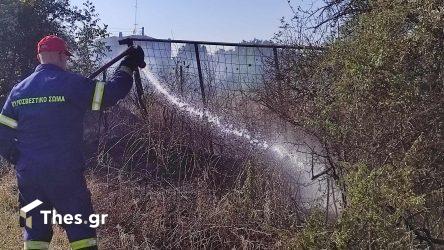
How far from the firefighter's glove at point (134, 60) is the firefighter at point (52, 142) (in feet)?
0.54

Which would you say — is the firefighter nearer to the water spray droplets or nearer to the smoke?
the smoke

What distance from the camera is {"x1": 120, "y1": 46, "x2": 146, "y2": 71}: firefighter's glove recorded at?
3.94 m

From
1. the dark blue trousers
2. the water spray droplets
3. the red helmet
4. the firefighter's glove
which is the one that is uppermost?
the red helmet

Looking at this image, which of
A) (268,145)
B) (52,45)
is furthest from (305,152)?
(52,45)

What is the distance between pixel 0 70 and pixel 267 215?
4.92m

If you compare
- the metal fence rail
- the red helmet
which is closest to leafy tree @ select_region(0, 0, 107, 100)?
the metal fence rail

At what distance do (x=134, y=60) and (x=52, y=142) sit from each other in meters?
0.87

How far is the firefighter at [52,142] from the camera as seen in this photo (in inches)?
140

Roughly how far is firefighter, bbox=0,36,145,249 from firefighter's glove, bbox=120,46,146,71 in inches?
6.5

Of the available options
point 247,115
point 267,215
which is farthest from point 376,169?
point 247,115

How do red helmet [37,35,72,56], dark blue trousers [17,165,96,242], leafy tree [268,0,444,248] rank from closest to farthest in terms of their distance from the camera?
1. leafy tree [268,0,444,248]
2. dark blue trousers [17,165,96,242]
3. red helmet [37,35,72,56]

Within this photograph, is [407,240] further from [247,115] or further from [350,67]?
[247,115]

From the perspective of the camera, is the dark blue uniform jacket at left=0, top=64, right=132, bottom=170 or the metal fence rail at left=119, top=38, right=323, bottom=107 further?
the metal fence rail at left=119, top=38, right=323, bottom=107

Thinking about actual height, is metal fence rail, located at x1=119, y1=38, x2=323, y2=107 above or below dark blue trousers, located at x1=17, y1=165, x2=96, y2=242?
above
